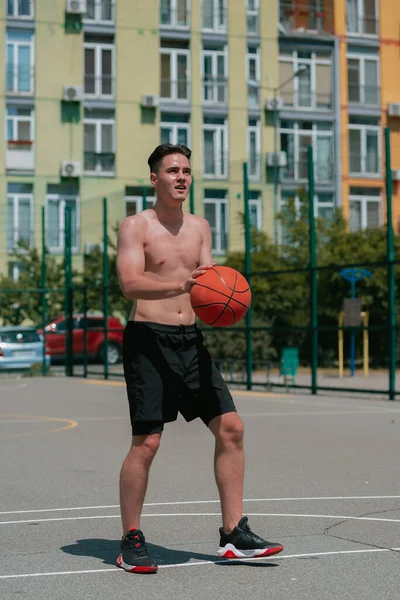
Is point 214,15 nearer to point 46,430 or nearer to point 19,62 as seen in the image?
point 19,62

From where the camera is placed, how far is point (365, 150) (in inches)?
1016

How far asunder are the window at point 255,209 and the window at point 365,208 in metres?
2.32

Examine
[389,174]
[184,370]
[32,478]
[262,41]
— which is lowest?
[32,478]

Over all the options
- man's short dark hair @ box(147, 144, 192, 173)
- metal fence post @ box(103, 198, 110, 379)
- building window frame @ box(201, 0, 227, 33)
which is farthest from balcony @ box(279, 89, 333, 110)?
man's short dark hair @ box(147, 144, 192, 173)

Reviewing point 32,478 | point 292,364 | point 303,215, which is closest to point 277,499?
point 32,478

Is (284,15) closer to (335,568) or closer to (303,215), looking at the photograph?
(303,215)

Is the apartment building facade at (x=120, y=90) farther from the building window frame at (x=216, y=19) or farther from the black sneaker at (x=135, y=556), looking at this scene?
the black sneaker at (x=135, y=556)

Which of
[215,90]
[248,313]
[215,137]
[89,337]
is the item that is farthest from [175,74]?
[248,313]

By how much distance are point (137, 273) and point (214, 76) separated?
1760 inches

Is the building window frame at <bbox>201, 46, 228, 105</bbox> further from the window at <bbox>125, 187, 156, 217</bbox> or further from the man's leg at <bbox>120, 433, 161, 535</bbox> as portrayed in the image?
the man's leg at <bbox>120, 433, 161, 535</bbox>

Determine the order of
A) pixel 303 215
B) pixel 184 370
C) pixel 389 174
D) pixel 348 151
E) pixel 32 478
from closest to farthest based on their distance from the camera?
1. pixel 184 370
2. pixel 32 478
3. pixel 389 174
4. pixel 348 151
5. pixel 303 215

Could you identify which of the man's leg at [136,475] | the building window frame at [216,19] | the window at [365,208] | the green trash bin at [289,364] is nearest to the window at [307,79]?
the building window frame at [216,19]

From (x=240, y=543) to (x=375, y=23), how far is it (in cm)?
4845

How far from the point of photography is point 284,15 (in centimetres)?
5212
